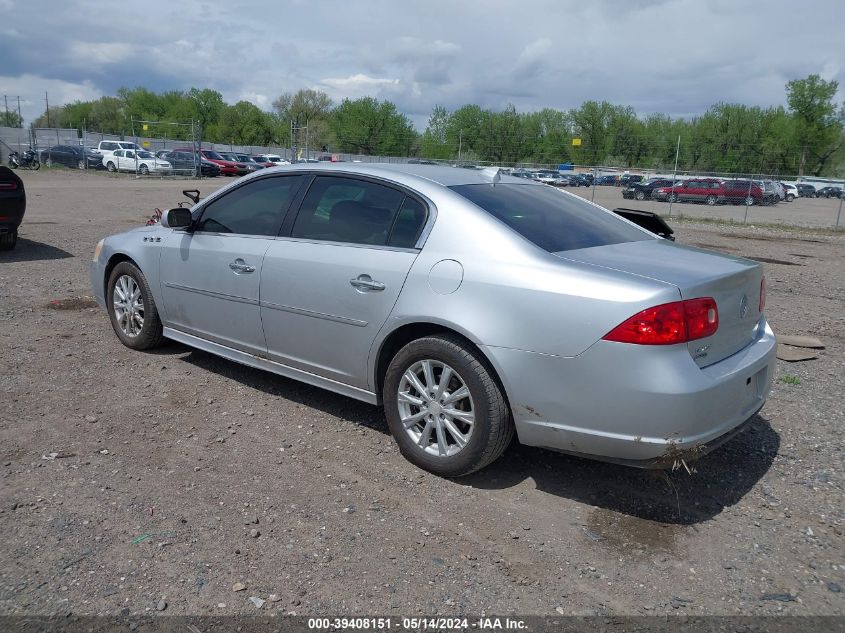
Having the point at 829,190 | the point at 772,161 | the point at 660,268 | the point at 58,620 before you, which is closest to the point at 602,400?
the point at 660,268

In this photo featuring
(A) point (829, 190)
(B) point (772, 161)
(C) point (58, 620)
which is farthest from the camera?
(A) point (829, 190)

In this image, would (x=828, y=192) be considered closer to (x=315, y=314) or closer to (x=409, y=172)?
(x=409, y=172)

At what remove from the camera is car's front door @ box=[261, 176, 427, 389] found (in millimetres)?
3852

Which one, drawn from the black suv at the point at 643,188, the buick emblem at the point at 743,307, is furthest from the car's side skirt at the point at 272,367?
the black suv at the point at 643,188

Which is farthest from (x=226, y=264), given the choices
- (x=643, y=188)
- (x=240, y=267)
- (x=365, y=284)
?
(x=643, y=188)

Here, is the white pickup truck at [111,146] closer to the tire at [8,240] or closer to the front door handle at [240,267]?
the tire at [8,240]

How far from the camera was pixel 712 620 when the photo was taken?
8.66 feet

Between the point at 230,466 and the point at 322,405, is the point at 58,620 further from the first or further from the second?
the point at 322,405

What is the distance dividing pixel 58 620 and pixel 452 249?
2371 mm

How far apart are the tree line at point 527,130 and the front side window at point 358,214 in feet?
105

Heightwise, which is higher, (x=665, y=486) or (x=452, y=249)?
(x=452, y=249)

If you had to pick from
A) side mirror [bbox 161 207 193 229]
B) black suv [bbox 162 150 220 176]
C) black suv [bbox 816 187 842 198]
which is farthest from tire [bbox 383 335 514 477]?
black suv [bbox 816 187 842 198]

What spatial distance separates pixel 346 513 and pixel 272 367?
4.82 ft

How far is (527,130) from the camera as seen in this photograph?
50531mm
